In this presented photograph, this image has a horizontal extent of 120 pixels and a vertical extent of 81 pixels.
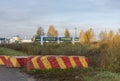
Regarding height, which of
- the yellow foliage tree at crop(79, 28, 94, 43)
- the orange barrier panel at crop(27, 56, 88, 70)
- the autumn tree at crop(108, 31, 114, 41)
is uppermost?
the autumn tree at crop(108, 31, 114, 41)

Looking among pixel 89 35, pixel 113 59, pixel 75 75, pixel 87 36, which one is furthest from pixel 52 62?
pixel 89 35

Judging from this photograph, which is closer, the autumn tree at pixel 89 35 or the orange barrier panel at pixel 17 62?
the orange barrier panel at pixel 17 62

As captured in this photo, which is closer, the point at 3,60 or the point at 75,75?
the point at 75,75

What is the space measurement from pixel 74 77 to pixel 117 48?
3.48 meters

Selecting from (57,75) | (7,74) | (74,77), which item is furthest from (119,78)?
(7,74)

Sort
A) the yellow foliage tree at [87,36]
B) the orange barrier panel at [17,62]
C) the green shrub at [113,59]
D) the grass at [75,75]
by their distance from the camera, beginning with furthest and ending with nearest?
the yellow foliage tree at [87,36] < the orange barrier panel at [17,62] < the green shrub at [113,59] < the grass at [75,75]

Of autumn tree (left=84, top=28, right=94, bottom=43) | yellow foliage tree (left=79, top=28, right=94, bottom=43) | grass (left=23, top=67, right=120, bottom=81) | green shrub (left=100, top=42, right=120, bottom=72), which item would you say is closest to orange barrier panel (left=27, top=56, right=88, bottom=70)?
grass (left=23, top=67, right=120, bottom=81)

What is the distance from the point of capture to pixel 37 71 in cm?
1728

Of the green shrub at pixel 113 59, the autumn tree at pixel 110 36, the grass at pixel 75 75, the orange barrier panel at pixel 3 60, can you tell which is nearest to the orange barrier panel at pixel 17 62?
the orange barrier panel at pixel 3 60

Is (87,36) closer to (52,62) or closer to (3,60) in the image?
(3,60)

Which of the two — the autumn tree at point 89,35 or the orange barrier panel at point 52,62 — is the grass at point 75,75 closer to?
the orange barrier panel at point 52,62

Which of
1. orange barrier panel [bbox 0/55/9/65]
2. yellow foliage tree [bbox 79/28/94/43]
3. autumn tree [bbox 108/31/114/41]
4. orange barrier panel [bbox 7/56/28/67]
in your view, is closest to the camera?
orange barrier panel [bbox 7/56/28/67]

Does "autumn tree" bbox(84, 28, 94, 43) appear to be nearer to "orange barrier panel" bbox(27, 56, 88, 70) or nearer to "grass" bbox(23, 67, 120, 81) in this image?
"orange barrier panel" bbox(27, 56, 88, 70)

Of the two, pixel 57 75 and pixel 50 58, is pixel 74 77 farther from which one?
pixel 50 58
